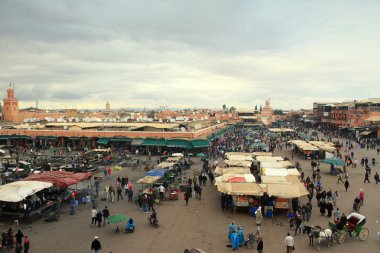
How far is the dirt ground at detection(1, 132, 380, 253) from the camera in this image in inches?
498

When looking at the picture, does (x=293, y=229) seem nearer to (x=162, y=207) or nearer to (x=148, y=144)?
(x=162, y=207)

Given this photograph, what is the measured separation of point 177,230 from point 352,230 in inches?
288

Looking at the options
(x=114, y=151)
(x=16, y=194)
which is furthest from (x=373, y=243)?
(x=114, y=151)

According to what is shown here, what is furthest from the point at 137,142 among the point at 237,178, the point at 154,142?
the point at 237,178

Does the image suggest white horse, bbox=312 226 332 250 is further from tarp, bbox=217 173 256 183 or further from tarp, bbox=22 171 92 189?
tarp, bbox=22 171 92 189

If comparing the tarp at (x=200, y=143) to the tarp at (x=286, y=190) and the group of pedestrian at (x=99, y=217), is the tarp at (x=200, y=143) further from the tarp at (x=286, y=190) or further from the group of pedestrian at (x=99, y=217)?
the group of pedestrian at (x=99, y=217)

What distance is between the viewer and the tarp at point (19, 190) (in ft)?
50.1

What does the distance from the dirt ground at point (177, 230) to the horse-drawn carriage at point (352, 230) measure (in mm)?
240

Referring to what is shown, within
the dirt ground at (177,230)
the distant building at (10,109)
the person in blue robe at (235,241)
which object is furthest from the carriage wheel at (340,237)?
the distant building at (10,109)

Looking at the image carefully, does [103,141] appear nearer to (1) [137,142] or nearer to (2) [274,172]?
(1) [137,142]

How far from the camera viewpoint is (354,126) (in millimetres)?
63656

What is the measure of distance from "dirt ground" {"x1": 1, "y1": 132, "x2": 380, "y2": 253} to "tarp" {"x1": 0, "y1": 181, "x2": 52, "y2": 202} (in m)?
1.33

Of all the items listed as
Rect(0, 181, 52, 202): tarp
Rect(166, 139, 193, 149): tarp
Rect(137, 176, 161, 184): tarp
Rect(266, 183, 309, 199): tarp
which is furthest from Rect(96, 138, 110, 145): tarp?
Rect(266, 183, 309, 199): tarp

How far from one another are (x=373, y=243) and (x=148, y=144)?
99.2 feet
